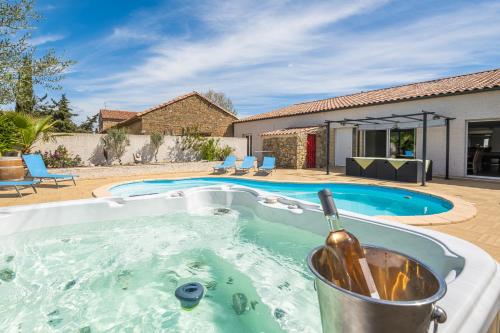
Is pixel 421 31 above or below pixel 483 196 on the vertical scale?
above

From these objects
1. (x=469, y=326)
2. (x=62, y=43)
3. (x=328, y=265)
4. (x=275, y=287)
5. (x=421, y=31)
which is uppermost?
(x=421, y=31)

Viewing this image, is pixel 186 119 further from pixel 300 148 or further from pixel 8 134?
pixel 8 134

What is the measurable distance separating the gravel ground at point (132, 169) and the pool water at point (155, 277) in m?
7.39

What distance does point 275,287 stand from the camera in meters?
3.81

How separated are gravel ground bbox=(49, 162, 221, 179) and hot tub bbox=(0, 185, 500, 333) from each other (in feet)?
23.1

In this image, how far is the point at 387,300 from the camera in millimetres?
1194

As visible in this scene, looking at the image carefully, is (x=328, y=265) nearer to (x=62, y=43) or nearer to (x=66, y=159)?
(x=62, y=43)

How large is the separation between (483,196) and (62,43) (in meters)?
13.8

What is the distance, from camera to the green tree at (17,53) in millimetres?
8492

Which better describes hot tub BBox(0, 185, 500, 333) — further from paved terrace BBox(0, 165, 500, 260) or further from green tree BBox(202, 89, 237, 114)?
green tree BBox(202, 89, 237, 114)

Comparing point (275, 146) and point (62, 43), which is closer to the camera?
point (62, 43)

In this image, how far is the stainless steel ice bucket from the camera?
1.01m

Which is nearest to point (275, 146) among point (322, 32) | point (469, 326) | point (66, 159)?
point (322, 32)

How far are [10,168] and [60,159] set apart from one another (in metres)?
4.12
